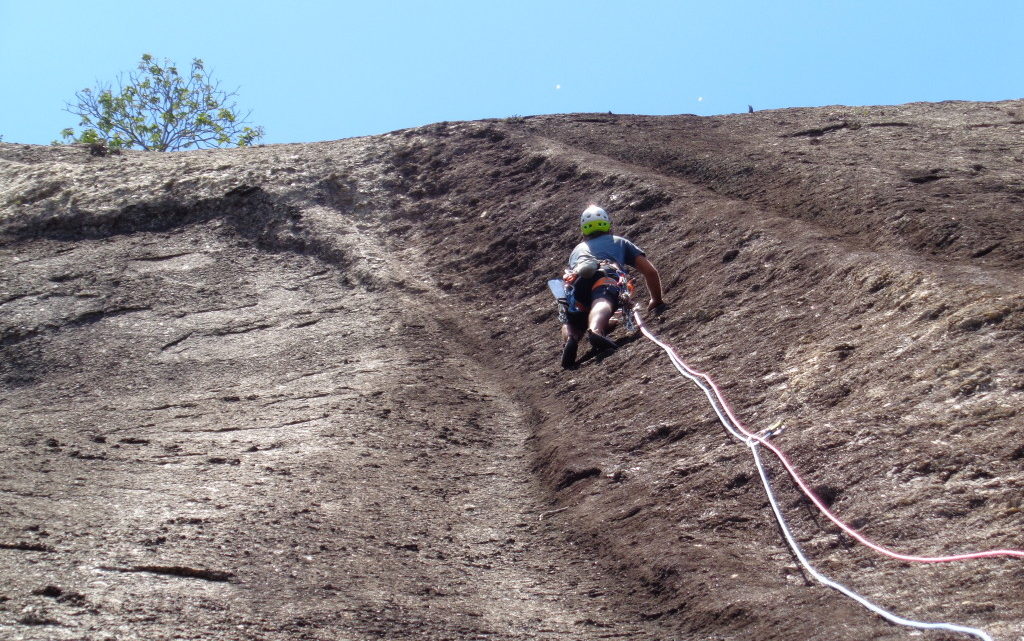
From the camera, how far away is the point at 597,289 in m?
9.73

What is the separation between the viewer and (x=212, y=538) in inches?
234

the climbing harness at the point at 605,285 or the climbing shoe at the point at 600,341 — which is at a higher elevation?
the climbing harness at the point at 605,285

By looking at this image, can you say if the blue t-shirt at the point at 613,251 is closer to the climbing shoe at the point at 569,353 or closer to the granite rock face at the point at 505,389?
the granite rock face at the point at 505,389

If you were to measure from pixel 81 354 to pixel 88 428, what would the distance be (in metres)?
2.73

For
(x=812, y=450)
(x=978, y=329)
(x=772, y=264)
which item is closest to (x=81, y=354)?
(x=772, y=264)

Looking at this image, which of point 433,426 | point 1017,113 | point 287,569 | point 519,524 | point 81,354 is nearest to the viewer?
point 287,569

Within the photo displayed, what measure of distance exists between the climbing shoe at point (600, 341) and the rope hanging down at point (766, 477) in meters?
0.32

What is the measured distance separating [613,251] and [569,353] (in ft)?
4.27

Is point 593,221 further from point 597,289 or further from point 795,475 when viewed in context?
point 795,475

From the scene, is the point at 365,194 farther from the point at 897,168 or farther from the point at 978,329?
the point at 978,329

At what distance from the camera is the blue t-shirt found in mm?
→ 10141

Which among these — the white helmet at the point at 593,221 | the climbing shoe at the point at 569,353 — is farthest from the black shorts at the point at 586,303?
the white helmet at the point at 593,221

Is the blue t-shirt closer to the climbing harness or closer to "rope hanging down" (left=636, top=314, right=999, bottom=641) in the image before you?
the climbing harness

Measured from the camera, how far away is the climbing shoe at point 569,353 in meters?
9.58
